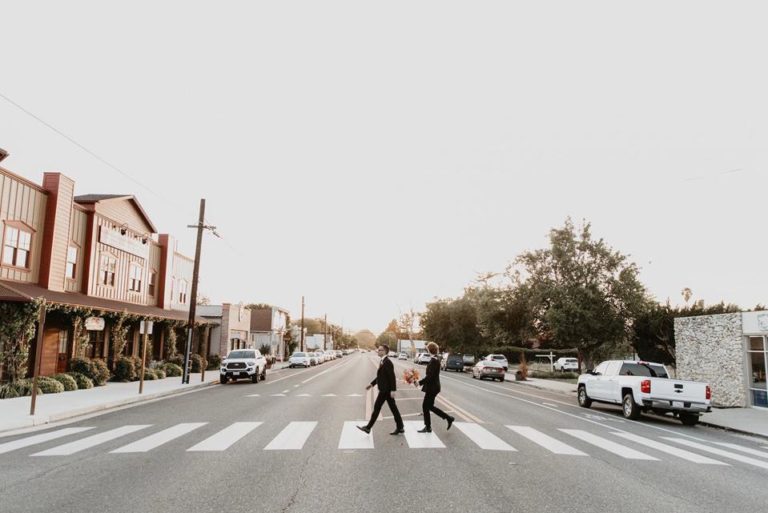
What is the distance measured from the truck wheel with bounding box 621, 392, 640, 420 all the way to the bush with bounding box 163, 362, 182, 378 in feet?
77.2

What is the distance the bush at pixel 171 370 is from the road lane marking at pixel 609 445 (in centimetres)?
2422

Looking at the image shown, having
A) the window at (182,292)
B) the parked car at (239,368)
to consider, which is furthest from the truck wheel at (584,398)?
the window at (182,292)

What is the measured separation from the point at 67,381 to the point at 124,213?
38.7 ft

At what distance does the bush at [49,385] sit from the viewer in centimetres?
1928

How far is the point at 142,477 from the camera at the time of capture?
736 centimetres

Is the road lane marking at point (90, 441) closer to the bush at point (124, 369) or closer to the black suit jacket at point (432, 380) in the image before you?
the black suit jacket at point (432, 380)

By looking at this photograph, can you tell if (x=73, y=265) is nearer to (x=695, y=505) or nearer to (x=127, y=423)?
(x=127, y=423)

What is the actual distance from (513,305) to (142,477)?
33.1m

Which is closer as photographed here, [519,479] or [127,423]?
[519,479]

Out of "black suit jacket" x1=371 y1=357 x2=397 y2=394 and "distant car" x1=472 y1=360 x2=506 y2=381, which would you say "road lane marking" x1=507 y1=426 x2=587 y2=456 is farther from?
"distant car" x1=472 y1=360 x2=506 y2=381

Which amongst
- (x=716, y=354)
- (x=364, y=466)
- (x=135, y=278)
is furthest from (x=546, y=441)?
(x=135, y=278)

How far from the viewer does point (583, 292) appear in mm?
29531

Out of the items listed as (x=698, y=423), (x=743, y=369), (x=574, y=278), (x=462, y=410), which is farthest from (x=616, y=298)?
(x=462, y=410)

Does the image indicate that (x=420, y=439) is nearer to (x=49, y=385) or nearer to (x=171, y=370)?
(x=49, y=385)
